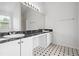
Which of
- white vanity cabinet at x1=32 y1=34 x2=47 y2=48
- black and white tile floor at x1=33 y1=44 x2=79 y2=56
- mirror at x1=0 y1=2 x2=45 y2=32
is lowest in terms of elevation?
black and white tile floor at x1=33 y1=44 x2=79 y2=56

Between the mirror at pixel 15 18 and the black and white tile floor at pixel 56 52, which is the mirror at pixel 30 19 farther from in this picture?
the black and white tile floor at pixel 56 52

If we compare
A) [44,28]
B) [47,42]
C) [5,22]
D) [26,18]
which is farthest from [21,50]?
[44,28]

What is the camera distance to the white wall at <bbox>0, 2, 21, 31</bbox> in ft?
5.40

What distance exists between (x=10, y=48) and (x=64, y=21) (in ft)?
6.95

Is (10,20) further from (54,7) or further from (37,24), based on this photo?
(54,7)

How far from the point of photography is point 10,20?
179cm

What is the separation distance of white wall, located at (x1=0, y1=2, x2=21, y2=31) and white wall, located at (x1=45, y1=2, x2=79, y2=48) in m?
1.11

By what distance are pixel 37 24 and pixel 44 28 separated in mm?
327

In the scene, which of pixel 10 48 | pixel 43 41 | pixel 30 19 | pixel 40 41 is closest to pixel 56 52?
pixel 43 41

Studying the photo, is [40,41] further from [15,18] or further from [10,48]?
[10,48]

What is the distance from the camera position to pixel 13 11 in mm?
1881

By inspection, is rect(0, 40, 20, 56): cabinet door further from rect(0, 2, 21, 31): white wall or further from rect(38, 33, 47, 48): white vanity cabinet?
rect(38, 33, 47, 48): white vanity cabinet

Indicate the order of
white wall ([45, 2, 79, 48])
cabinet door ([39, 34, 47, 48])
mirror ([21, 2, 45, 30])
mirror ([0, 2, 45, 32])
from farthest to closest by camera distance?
cabinet door ([39, 34, 47, 48]) → white wall ([45, 2, 79, 48]) → mirror ([21, 2, 45, 30]) → mirror ([0, 2, 45, 32])

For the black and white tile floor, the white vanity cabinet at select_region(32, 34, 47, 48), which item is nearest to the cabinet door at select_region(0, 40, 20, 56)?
the black and white tile floor
